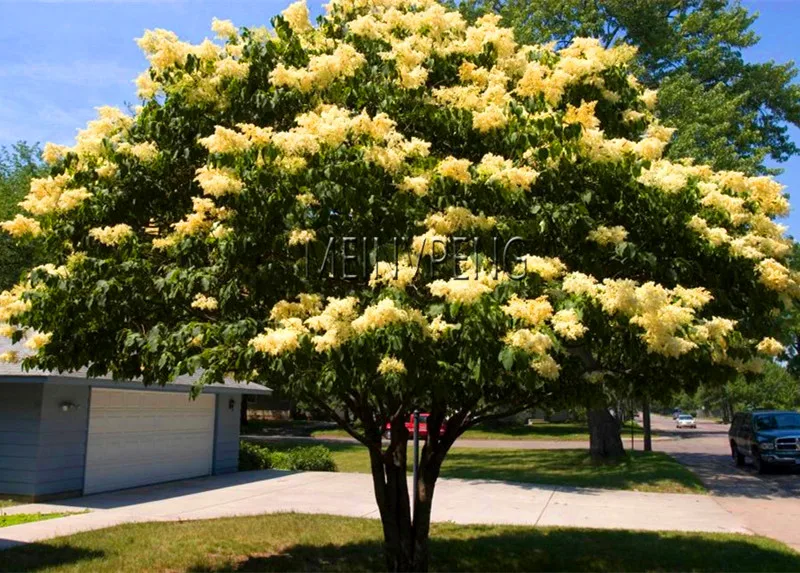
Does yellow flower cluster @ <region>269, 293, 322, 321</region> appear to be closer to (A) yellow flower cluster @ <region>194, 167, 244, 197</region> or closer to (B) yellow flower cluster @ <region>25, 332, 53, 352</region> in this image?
(A) yellow flower cluster @ <region>194, 167, 244, 197</region>

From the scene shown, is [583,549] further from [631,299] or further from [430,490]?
[631,299]

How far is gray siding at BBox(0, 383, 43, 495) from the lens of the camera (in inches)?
531

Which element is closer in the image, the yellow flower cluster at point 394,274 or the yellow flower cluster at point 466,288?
the yellow flower cluster at point 466,288

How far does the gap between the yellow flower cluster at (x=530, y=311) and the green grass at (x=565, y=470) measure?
1380 centimetres

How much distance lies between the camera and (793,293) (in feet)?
22.2

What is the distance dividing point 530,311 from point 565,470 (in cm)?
1719

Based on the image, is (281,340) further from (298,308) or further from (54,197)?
(54,197)

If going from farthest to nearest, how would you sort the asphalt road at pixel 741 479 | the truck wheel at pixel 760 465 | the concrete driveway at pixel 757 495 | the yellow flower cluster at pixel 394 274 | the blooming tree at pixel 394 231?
the truck wheel at pixel 760 465, the asphalt road at pixel 741 479, the concrete driveway at pixel 757 495, the yellow flower cluster at pixel 394 274, the blooming tree at pixel 394 231

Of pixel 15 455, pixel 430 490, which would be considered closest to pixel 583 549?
pixel 430 490

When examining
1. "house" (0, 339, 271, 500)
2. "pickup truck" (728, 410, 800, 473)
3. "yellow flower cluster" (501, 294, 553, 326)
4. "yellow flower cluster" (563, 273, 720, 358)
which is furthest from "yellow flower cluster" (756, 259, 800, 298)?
"pickup truck" (728, 410, 800, 473)

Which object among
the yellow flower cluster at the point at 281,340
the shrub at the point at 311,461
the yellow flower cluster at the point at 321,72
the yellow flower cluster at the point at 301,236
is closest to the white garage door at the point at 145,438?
the shrub at the point at 311,461

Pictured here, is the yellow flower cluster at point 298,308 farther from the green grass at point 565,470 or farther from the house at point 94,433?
the green grass at point 565,470

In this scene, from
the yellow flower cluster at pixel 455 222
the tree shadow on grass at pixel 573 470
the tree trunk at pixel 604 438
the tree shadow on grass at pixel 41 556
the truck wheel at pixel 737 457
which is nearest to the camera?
the yellow flower cluster at pixel 455 222

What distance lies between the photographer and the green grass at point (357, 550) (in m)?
9.05
